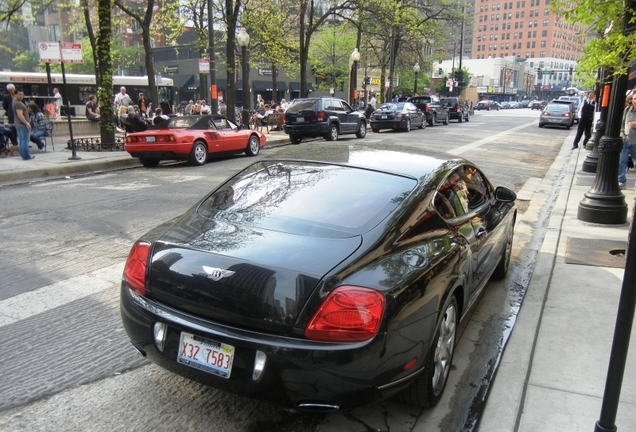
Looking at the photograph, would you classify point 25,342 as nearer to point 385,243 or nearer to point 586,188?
point 385,243

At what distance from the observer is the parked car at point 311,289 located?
252 cm

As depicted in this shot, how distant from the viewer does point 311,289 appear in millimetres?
2547

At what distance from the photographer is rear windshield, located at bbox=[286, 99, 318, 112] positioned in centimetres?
2012

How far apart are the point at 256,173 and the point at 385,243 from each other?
1.38m

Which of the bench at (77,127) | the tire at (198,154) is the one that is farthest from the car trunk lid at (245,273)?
the bench at (77,127)

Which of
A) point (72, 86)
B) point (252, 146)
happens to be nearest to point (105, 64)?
point (252, 146)

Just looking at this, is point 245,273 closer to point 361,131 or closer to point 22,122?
point 22,122

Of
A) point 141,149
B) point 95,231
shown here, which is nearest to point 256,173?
point 95,231

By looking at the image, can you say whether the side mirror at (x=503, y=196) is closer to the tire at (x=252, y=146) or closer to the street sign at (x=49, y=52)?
the tire at (x=252, y=146)

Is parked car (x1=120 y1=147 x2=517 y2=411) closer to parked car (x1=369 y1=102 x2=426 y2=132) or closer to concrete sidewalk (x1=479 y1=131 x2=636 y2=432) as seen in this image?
concrete sidewalk (x1=479 y1=131 x2=636 y2=432)

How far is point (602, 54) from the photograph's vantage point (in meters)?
5.50

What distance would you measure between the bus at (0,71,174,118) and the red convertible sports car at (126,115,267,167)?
35.2 ft

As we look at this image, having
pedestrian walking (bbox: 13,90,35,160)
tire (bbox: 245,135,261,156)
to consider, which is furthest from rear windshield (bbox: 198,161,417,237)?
tire (bbox: 245,135,261,156)

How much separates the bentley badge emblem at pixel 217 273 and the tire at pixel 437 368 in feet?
3.95
